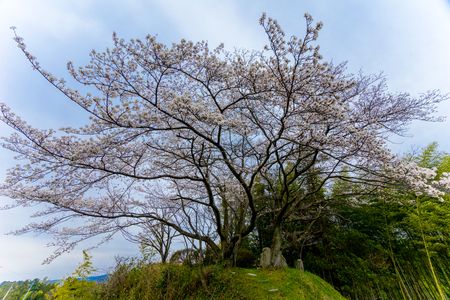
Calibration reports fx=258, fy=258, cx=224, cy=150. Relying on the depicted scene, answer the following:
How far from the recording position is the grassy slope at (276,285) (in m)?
4.21

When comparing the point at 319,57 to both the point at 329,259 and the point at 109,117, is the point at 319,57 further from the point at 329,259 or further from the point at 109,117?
the point at 329,259

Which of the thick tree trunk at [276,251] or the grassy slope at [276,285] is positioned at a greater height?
the thick tree trunk at [276,251]

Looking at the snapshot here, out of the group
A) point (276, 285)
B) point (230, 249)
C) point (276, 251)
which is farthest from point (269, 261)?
point (276, 285)

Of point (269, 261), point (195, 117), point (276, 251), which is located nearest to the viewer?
point (195, 117)

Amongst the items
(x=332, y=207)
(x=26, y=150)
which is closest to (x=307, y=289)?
(x=332, y=207)

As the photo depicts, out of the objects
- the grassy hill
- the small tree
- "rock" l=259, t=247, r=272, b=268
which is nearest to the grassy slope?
the grassy hill

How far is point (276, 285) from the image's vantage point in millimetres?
4445

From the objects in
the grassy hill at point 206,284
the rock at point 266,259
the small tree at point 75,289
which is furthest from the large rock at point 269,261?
the small tree at point 75,289

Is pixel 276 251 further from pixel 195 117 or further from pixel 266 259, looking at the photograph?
pixel 195 117

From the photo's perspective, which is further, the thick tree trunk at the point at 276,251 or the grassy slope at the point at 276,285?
the thick tree trunk at the point at 276,251

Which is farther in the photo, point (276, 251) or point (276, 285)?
Answer: point (276, 251)

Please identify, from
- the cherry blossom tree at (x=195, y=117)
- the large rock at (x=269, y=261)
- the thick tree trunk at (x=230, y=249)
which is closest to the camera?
the cherry blossom tree at (x=195, y=117)

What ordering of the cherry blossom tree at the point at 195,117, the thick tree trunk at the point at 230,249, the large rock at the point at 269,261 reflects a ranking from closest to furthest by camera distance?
the cherry blossom tree at the point at 195,117 → the thick tree trunk at the point at 230,249 → the large rock at the point at 269,261

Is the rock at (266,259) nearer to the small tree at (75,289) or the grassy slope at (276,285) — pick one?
the grassy slope at (276,285)
